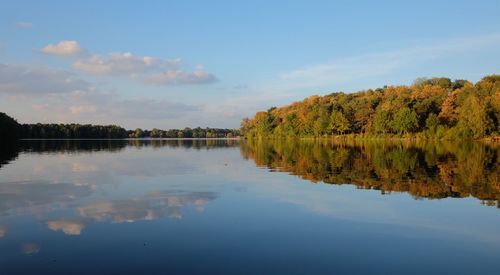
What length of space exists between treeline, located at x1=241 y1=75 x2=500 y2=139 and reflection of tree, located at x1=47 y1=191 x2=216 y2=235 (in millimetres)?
86334

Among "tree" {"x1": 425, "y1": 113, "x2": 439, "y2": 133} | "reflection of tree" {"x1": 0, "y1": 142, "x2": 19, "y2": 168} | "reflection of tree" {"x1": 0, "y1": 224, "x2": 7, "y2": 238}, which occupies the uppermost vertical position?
"tree" {"x1": 425, "y1": 113, "x2": 439, "y2": 133}

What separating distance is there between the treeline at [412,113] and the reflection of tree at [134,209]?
86334mm

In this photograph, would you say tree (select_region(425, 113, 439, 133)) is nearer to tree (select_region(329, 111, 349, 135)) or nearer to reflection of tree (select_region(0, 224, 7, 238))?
tree (select_region(329, 111, 349, 135))

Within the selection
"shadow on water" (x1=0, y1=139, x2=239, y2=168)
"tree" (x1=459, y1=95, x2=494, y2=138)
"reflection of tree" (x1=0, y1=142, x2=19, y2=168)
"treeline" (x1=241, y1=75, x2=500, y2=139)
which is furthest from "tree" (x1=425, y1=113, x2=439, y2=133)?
"reflection of tree" (x1=0, y1=142, x2=19, y2=168)

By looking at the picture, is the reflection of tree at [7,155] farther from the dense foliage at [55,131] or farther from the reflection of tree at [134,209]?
the dense foliage at [55,131]

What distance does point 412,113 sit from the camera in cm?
10319

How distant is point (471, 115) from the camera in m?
88.2

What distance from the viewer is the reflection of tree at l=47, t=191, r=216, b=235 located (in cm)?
1281

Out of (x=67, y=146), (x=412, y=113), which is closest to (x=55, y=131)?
(x=67, y=146)

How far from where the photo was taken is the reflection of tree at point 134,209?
504 inches

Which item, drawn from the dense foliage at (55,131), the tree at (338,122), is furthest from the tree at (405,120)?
the dense foliage at (55,131)

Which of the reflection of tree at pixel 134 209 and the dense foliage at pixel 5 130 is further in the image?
the dense foliage at pixel 5 130

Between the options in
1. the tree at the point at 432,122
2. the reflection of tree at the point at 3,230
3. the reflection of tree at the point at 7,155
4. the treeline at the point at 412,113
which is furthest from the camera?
the tree at the point at 432,122

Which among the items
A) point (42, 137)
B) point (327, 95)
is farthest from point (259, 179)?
point (42, 137)
